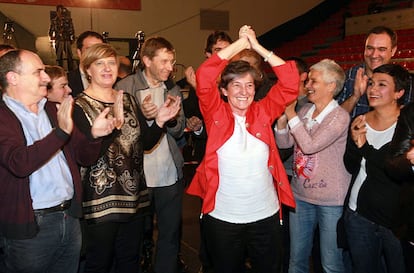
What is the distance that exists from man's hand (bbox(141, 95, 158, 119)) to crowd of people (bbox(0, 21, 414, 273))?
1 cm

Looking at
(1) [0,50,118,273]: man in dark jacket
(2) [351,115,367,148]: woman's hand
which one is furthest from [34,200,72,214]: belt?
(2) [351,115,367,148]: woman's hand

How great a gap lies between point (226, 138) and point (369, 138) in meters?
0.86

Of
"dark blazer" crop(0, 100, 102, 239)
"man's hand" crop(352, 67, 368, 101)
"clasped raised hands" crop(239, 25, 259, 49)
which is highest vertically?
"clasped raised hands" crop(239, 25, 259, 49)

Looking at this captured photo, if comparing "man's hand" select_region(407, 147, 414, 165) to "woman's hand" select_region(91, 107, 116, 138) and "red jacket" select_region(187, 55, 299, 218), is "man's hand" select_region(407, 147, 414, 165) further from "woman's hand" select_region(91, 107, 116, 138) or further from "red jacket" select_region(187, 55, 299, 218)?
"woman's hand" select_region(91, 107, 116, 138)

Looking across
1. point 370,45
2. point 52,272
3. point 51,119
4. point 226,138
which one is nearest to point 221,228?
point 226,138

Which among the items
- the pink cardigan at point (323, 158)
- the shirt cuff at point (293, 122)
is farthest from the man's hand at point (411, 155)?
the shirt cuff at point (293, 122)

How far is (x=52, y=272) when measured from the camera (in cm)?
227

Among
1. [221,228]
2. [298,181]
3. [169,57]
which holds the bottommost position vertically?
[221,228]

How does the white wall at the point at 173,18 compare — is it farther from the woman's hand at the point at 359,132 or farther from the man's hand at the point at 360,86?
the woman's hand at the point at 359,132

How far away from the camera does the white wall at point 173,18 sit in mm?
10414

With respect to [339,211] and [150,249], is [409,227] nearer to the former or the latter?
[339,211]

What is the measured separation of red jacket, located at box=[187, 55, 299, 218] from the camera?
2.35 meters

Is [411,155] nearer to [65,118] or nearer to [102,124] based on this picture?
[102,124]

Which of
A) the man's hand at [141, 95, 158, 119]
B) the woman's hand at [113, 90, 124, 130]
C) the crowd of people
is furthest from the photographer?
the man's hand at [141, 95, 158, 119]
